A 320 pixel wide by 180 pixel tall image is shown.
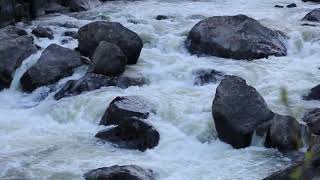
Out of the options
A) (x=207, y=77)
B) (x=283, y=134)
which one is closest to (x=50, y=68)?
(x=207, y=77)

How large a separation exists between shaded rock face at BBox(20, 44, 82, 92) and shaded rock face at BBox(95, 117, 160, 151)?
342 centimetres

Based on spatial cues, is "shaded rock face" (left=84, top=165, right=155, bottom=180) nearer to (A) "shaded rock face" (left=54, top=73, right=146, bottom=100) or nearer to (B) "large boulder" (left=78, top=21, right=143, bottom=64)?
(A) "shaded rock face" (left=54, top=73, right=146, bottom=100)

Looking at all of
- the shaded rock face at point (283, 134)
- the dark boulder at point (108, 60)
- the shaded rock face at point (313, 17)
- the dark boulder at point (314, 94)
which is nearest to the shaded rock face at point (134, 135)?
the shaded rock face at point (283, 134)

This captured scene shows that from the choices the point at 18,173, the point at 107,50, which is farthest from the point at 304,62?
the point at 18,173

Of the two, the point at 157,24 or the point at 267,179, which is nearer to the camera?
the point at 267,179

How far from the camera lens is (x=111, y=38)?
1177cm

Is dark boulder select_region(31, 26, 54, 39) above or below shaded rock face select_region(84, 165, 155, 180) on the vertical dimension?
above

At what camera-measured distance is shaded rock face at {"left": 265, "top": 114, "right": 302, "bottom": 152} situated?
7566mm

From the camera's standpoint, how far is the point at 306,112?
8875mm

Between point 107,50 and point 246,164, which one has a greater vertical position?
point 107,50

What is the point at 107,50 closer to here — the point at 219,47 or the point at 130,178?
the point at 219,47

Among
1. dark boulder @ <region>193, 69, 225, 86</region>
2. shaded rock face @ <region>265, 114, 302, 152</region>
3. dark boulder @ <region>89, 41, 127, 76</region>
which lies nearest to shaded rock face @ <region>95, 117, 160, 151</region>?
shaded rock face @ <region>265, 114, 302, 152</region>

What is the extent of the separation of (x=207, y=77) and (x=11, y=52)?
175 inches

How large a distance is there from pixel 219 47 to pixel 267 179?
666cm
